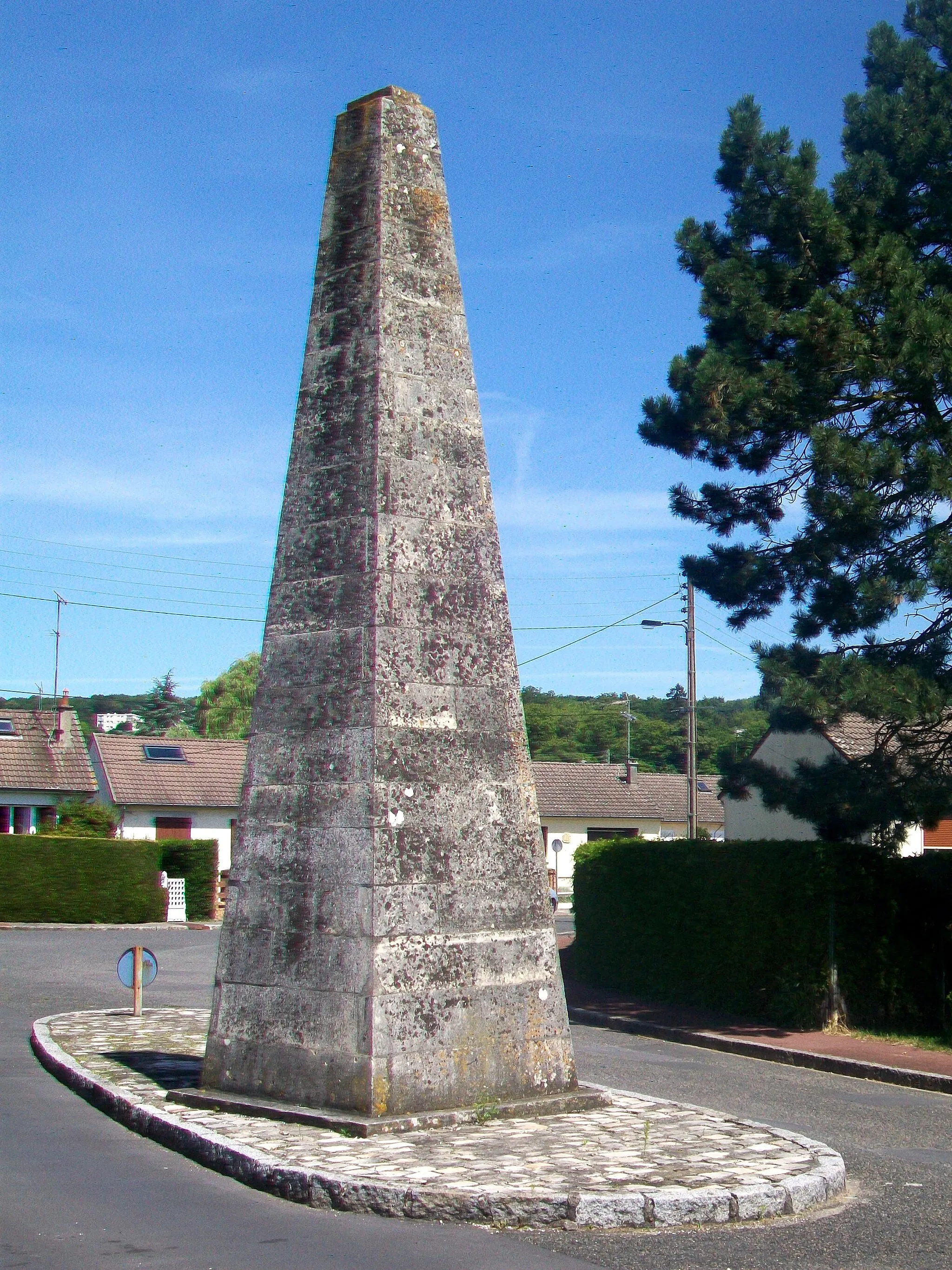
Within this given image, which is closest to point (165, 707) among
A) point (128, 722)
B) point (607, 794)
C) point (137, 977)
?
point (128, 722)

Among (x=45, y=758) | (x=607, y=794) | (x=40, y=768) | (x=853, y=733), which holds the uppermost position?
(x=853, y=733)

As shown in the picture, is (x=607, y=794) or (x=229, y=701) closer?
(x=607, y=794)

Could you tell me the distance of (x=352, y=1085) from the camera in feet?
25.6

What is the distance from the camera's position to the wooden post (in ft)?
47.1

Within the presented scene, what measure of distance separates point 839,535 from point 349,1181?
9.56 meters

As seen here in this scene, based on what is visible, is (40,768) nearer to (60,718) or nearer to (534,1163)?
(60,718)

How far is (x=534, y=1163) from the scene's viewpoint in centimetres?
696

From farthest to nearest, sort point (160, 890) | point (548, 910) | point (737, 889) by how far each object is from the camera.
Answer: point (160, 890) < point (737, 889) < point (548, 910)

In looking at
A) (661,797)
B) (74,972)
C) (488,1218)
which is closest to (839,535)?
(488,1218)

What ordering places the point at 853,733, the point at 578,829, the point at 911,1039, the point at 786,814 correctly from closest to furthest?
the point at 911,1039, the point at 853,733, the point at 786,814, the point at 578,829

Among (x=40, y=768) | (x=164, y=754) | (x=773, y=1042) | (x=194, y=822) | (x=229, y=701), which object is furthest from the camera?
(x=229, y=701)

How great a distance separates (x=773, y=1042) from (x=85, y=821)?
85.6 feet

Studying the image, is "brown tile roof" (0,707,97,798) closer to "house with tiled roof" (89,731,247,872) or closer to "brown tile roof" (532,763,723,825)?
"house with tiled roof" (89,731,247,872)

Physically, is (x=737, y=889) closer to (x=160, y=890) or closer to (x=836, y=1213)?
(x=836, y=1213)
